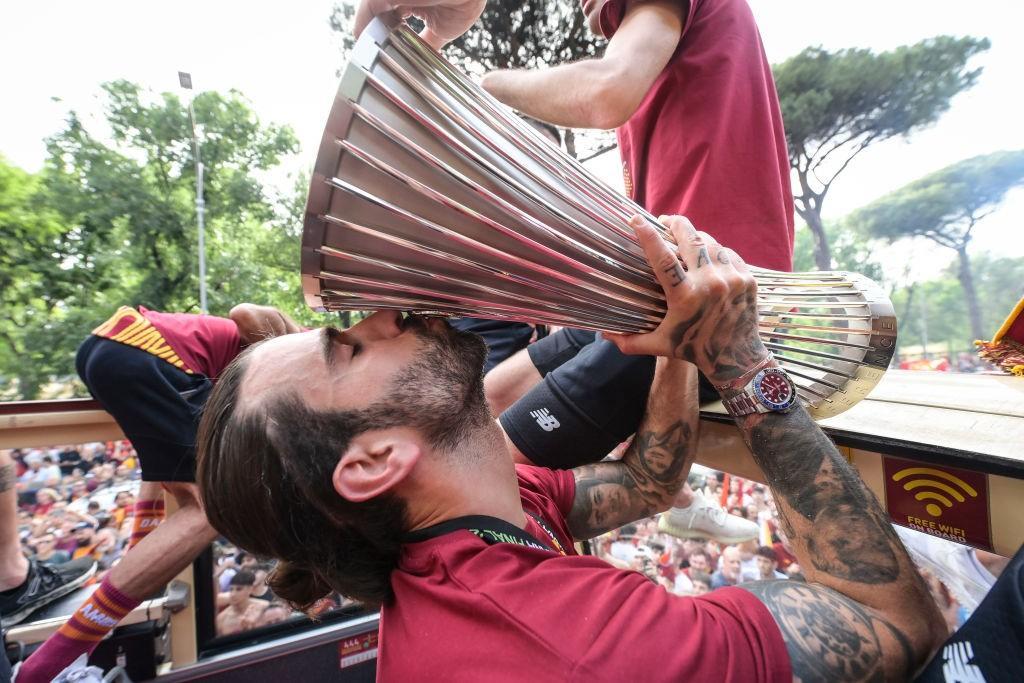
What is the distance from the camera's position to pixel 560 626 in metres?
0.65

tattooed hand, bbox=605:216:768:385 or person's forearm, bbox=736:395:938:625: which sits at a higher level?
tattooed hand, bbox=605:216:768:385

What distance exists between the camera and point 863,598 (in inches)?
28.6

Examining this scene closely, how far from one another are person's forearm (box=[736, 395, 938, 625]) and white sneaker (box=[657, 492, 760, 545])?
2.38 metres

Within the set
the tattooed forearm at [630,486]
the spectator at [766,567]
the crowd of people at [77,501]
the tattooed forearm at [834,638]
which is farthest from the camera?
the crowd of people at [77,501]

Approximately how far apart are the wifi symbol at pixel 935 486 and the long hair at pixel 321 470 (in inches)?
29.8

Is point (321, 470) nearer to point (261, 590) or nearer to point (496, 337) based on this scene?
point (496, 337)

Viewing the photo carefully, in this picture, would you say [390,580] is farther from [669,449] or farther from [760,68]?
[760,68]

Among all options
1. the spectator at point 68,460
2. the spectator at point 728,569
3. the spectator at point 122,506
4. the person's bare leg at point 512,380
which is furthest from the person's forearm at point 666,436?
the spectator at point 68,460

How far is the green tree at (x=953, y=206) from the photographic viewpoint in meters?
14.1

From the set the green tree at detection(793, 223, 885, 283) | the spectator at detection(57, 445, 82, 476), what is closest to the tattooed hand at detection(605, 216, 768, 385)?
the spectator at detection(57, 445, 82, 476)

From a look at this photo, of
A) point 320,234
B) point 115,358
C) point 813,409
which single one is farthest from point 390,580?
point 115,358

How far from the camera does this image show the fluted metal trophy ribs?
0.63 meters

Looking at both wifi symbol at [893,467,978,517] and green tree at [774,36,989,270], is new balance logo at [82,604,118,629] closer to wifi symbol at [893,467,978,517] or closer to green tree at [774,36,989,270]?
wifi symbol at [893,467,978,517]

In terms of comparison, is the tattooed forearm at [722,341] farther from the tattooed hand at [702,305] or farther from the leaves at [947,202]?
the leaves at [947,202]
